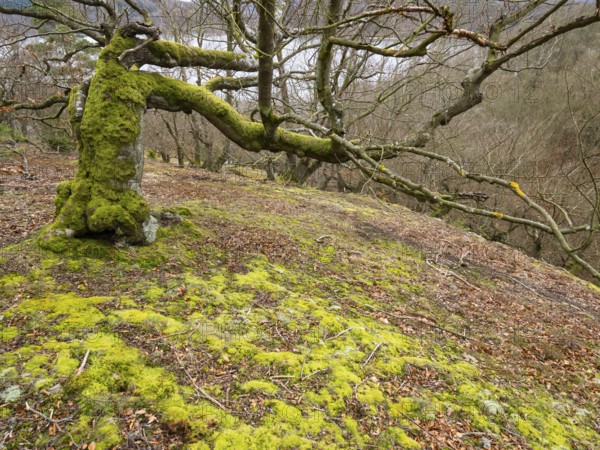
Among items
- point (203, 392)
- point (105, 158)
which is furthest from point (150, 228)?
point (203, 392)

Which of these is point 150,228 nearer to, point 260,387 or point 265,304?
point 265,304

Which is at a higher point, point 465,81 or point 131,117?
point 465,81

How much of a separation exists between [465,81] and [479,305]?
432 centimetres

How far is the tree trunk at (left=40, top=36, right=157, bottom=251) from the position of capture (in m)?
3.86

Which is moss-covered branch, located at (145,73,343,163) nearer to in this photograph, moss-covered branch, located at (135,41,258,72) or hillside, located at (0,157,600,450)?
moss-covered branch, located at (135,41,258,72)

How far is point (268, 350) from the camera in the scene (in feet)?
9.86

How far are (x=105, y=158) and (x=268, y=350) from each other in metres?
3.06

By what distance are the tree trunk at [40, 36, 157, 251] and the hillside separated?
0.31 m

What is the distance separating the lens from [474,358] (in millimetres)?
3615

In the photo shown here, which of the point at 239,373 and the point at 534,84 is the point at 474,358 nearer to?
the point at 239,373

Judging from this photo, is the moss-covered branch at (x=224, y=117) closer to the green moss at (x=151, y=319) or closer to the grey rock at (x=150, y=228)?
the grey rock at (x=150, y=228)

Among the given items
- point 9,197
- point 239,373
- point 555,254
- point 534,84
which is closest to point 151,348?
point 239,373

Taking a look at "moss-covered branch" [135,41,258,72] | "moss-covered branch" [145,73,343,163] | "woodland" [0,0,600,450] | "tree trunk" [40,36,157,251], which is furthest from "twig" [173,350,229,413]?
"moss-covered branch" [135,41,258,72]

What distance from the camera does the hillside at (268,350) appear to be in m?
2.14
